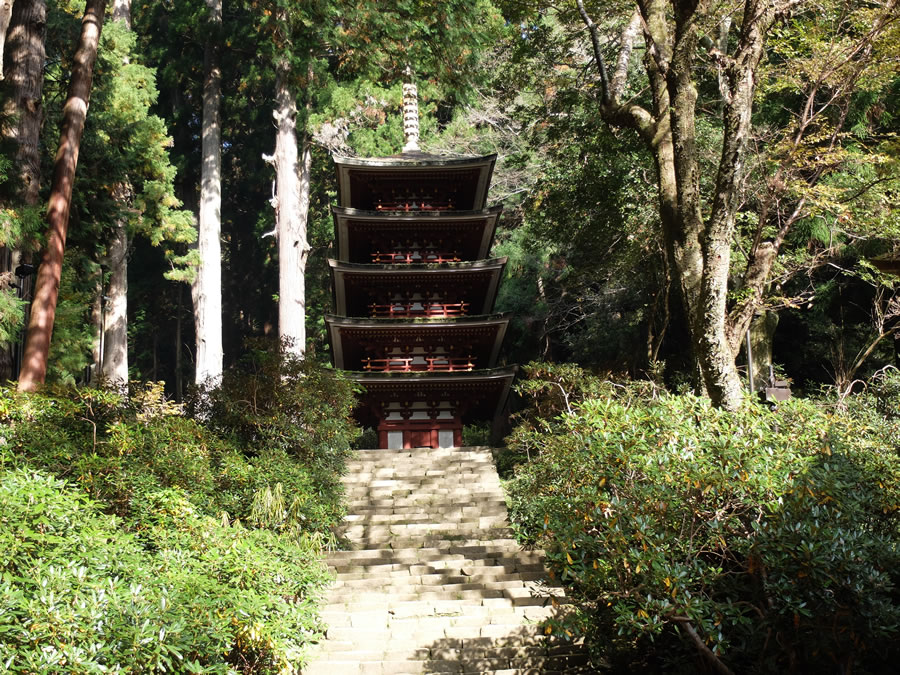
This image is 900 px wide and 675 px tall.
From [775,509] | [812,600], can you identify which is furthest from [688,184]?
[812,600]

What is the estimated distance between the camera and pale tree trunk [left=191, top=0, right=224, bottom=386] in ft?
61.9

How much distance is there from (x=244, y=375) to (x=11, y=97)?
468 centimetres

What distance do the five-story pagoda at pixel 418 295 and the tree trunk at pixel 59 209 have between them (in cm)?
606

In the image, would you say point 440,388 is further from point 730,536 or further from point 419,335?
point 730,536

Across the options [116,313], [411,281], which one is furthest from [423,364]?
[116,313]

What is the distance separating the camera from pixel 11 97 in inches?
400

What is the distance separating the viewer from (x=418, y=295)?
56.5 ft

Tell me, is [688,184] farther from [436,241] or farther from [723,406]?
[436,241]

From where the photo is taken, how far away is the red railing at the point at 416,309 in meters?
17.1

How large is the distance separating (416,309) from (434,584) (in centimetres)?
879

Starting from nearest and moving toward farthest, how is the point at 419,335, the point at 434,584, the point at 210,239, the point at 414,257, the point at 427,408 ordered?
the point at 434,584 → the point at 419,335 → the point at 427,408 → the point at 414,257 → the point at 210,239

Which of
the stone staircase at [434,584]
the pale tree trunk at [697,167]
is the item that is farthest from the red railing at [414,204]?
the pale tree trunk at [697,167]

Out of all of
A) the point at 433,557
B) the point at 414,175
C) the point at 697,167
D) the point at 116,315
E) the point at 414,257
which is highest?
the point at 414,175

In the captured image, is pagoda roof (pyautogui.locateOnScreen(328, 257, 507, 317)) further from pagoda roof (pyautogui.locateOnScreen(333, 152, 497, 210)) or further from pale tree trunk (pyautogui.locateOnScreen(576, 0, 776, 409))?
pale tree trunk (pyautogui.locateOnScreen(576, 0, 776, 409))
